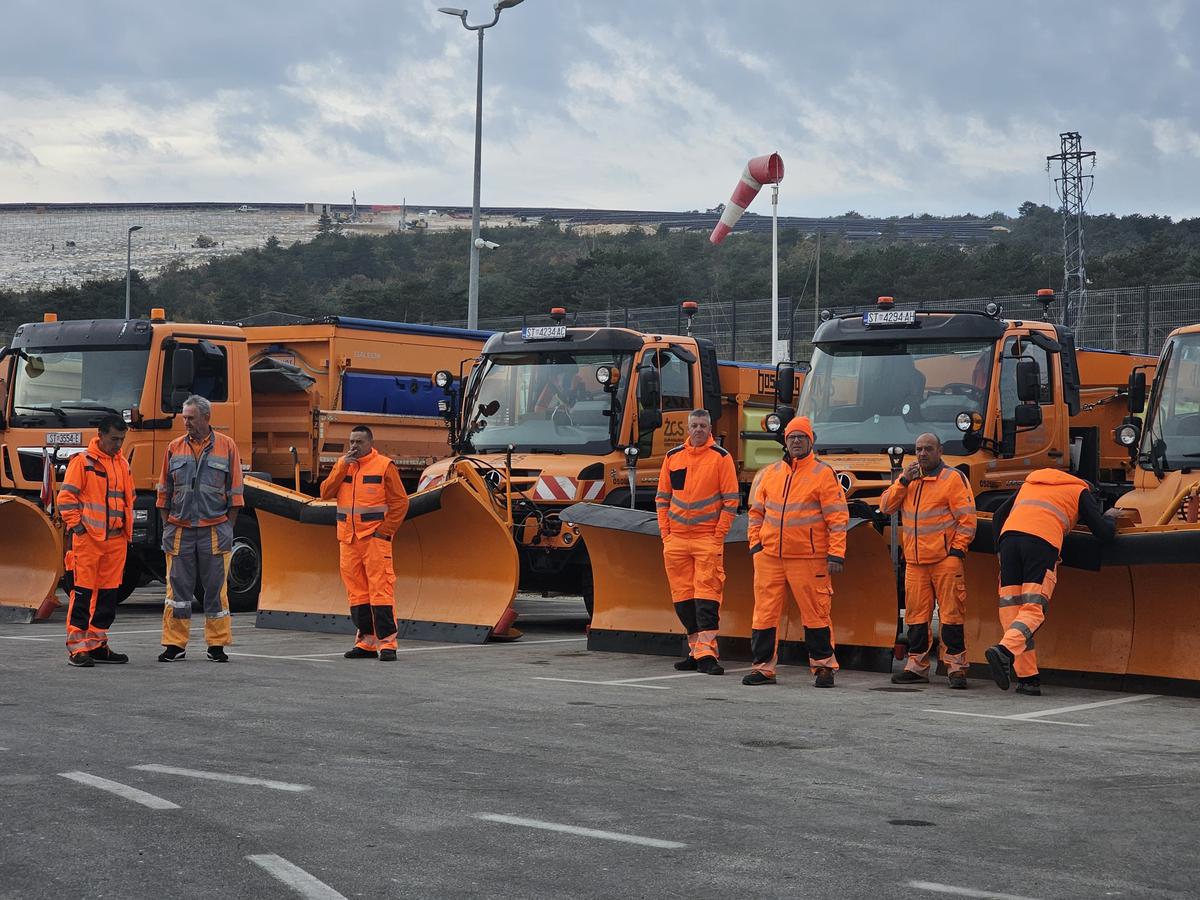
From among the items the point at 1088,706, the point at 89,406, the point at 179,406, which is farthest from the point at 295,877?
the point at 89,406

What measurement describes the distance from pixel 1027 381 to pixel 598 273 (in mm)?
40127

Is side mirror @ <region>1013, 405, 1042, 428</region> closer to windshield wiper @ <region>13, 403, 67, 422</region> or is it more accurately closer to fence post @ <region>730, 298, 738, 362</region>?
windshield wiper @ <region>13, 403, 67, 422</region>

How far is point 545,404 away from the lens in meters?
15.3

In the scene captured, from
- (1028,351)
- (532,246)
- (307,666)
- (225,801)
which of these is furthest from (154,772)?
(532,246)

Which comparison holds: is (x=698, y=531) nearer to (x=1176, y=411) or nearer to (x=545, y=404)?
(x=1176, y=411)

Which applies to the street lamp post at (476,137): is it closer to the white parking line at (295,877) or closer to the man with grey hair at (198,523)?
the man with grey hair at (198,523)

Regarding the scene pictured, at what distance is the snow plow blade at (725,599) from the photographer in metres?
12.0

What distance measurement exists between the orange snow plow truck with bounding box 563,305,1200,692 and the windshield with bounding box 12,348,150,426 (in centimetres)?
571

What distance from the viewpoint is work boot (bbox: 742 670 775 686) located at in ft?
36.6

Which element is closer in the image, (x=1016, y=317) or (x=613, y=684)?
(x=613, y=684)

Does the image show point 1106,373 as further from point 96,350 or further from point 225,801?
point 225,801

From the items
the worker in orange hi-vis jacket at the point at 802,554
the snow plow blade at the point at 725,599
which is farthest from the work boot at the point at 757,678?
the snow plow blade at the point at 725,599

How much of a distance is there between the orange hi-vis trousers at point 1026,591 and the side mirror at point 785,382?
4487 millimetres

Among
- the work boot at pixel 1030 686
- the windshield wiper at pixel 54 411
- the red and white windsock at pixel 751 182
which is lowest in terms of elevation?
the work boot at pixel 1030 686
